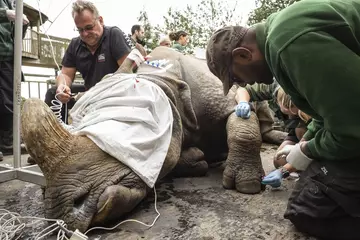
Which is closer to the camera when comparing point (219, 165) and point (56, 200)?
point (56, 200)

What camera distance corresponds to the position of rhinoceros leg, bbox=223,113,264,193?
248cm

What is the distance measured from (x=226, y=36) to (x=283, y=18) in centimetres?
37

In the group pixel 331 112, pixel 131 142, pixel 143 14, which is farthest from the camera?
pixel 143 14

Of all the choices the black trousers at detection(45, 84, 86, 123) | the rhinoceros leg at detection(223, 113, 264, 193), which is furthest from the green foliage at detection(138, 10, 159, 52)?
the rhinoceros leg at detection(223, 113, 264, 193)

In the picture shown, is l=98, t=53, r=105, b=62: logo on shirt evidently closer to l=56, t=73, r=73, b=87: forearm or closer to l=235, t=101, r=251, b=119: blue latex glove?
l=56, t=73, r=73, b=87: forearm

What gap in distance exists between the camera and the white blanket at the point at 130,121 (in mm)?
1972

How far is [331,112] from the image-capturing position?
1432mm

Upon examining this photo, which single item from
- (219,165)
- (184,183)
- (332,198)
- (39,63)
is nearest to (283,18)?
(332,198)

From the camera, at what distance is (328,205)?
170cm

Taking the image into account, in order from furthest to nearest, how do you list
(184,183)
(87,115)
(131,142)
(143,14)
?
(143,14) < (184,183) < (87,115) < (131,142)

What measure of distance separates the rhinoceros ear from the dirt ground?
34cm

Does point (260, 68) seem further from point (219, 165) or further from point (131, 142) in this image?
point (219, 165)

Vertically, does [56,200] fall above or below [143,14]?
above

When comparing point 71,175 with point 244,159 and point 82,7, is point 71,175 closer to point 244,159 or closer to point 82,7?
point 244,159
